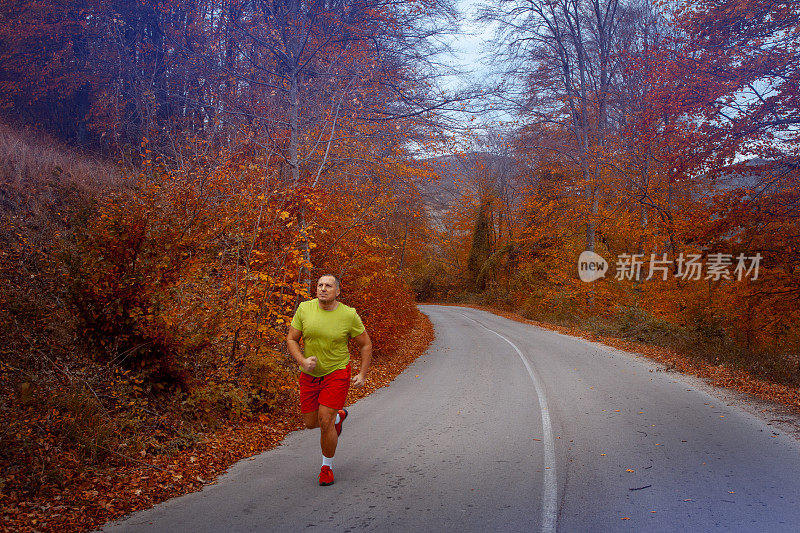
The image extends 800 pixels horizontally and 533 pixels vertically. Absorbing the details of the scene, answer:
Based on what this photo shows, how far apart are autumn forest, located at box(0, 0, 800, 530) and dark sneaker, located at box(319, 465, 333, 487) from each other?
143 cm

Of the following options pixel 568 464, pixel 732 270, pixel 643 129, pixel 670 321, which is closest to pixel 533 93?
pixel 643 129

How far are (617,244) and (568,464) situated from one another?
27.0 metres

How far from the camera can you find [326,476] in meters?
5.14

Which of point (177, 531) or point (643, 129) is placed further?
point (643, 129)

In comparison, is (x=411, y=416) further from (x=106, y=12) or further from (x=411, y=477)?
(x=106, y=12)

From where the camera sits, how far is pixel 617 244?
99.4ft

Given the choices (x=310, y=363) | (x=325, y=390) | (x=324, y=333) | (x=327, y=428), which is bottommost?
(x=327, y=428)

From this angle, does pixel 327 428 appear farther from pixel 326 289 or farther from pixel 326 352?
pixel 326 289

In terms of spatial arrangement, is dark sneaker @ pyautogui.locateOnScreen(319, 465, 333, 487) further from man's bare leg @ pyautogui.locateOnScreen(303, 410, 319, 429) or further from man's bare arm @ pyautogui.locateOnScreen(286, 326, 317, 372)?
man's bare arm @ pyautogui.locateOnScreen(286, 326, 317, 372)

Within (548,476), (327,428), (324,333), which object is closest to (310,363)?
(324,333)

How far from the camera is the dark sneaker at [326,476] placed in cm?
514

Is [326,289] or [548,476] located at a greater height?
[326,289]

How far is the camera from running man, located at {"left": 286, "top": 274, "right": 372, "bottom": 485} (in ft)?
16.8

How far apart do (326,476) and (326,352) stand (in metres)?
1.22
